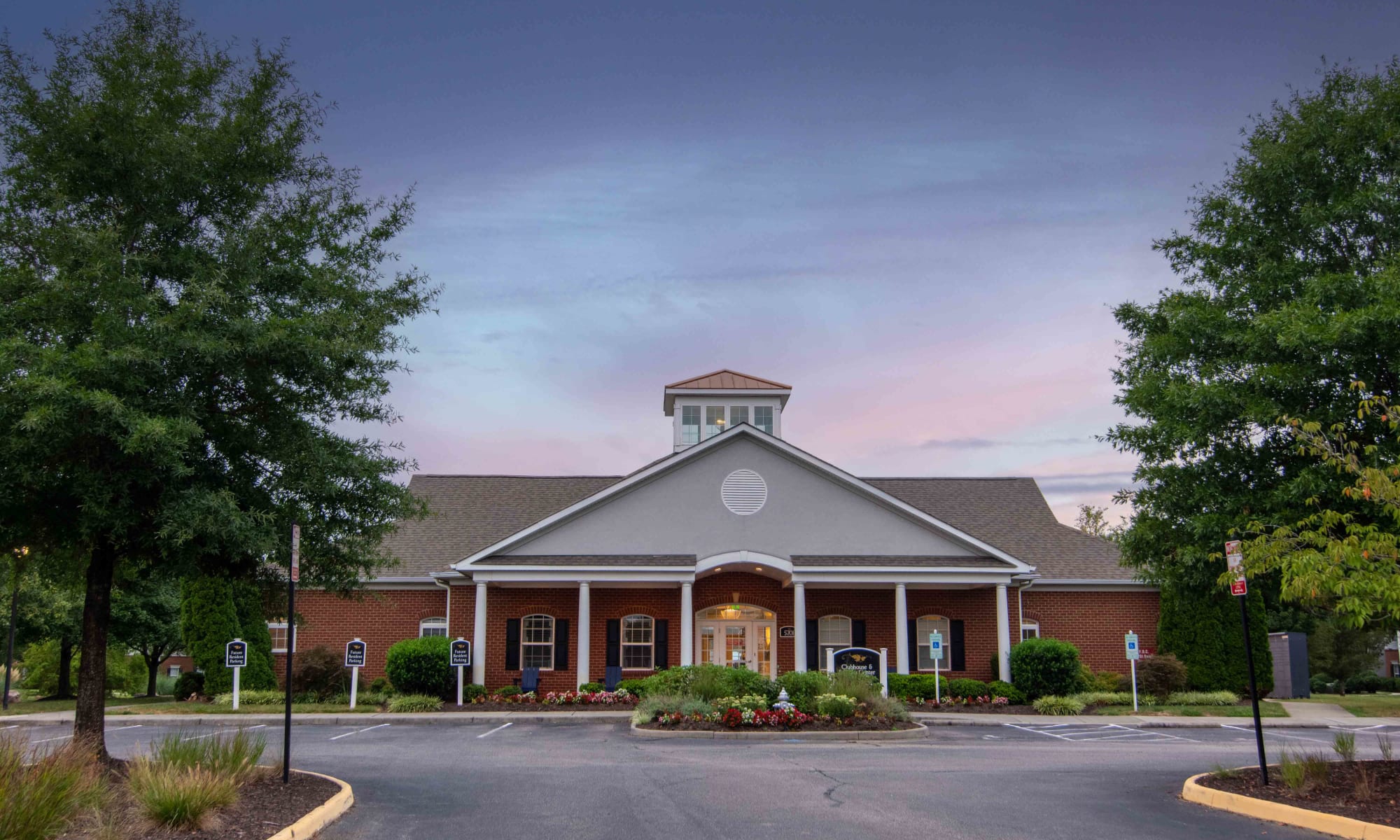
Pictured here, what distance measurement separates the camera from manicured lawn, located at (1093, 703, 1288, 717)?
78.5 feet

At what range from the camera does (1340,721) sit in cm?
2256

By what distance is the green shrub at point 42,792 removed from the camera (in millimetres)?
7387

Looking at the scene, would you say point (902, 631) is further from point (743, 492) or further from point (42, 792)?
point (42, 792)

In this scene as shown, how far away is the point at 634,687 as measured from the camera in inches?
1015

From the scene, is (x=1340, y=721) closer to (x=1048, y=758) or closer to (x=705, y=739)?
(x=1048, y=758)

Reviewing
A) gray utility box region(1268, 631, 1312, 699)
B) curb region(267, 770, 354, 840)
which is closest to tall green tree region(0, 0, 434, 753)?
curb region(267, 770, 354, 840)

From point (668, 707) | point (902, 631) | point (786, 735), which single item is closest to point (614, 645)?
point (902, 631)

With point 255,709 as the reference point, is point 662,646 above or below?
above

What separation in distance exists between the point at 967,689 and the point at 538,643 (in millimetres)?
11107

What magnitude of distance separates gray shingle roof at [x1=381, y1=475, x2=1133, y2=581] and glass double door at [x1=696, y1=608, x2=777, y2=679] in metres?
2.76

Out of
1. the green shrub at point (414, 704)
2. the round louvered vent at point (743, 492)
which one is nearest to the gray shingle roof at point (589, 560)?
the round louvered vent at point (743, 492)

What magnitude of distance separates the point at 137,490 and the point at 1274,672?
102ft

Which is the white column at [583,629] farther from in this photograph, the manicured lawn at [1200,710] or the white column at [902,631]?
the manicured lawn at [1200,710]

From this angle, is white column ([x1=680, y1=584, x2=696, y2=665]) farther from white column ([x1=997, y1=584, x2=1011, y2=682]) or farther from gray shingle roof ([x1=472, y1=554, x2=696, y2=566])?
white column ([x1=997, y1=584, x2=1011, y2=682])
